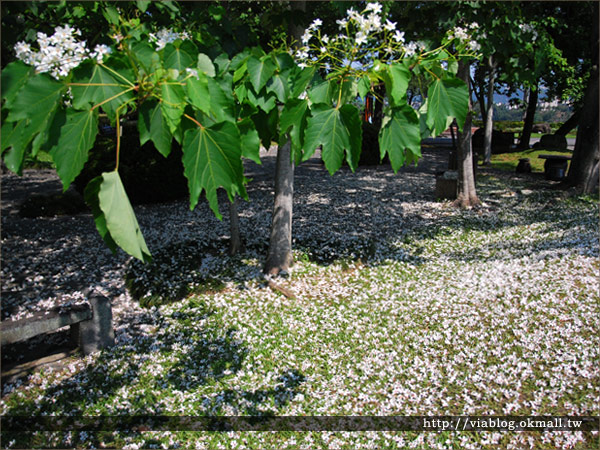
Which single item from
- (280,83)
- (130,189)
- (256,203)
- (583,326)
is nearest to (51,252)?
(130,189)

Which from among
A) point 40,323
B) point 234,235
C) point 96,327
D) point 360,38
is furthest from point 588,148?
point 40,323

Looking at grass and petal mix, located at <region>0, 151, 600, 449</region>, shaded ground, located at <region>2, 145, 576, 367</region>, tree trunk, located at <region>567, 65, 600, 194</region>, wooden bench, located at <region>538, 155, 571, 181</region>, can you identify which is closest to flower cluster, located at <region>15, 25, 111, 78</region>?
grass and petal mix, located at <region>0, 151, 600, 449</region>

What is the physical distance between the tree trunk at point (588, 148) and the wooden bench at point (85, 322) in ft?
32.7

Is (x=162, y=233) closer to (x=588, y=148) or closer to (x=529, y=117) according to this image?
(x=588, y=148)

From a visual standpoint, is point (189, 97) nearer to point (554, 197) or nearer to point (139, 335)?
point (139, 335)

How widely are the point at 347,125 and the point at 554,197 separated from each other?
31.8 ft

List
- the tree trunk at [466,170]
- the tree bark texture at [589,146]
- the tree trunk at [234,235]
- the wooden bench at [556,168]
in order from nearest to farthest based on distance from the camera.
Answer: the tree trunk at [234,235]
the tree trunk at [466,170]
the tree bark texture at [589,146]
the wooden bench at [556,168]

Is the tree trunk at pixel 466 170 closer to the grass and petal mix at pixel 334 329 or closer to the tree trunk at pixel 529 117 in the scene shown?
the grass and petal mix at pixel 334 329

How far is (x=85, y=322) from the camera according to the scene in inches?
163

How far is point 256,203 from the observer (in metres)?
9.72

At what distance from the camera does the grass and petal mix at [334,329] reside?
3.42 m

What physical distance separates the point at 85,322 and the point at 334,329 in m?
2.42

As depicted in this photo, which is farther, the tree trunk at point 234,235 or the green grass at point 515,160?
the green grass at point 515,160

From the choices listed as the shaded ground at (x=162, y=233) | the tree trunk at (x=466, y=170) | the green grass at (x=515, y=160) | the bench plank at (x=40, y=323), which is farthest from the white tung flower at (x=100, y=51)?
the green grass at (x=515, y=160)
